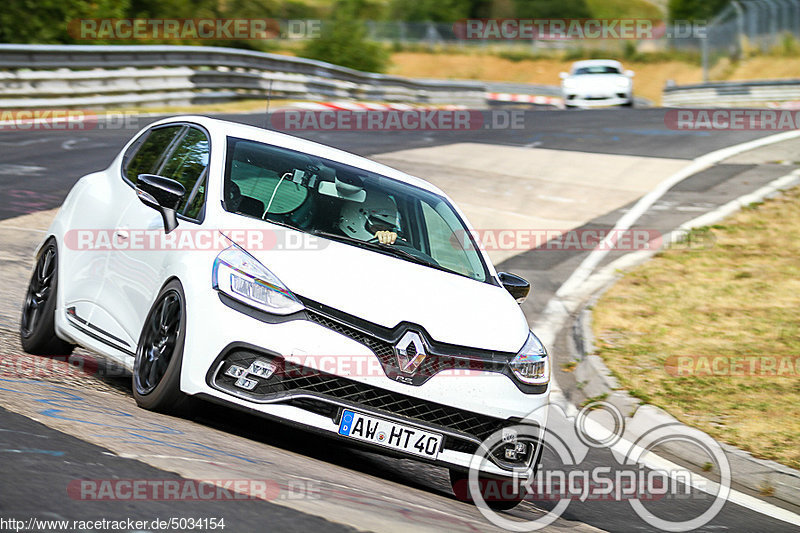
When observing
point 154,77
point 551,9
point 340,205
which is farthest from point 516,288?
point 551,9

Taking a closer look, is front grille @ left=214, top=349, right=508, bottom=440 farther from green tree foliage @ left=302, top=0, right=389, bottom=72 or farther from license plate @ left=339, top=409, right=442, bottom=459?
green tree foliage @ left=302, top=0, right=389, bottom=72

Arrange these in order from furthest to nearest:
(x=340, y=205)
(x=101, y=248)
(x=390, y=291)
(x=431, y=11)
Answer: (x=431, y=11) < (x=101, y=248) < (x=340, y=205) < (x=390, y=291)

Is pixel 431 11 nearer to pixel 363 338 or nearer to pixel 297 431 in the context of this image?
pixel 297 431

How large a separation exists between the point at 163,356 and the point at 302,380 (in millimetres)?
795

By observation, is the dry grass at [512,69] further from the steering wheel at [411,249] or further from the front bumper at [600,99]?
the steering wheel at [411,249]

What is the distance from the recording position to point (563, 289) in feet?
38.5

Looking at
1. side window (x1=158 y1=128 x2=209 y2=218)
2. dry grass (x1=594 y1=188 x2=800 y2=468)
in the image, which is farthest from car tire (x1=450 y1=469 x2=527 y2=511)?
dry grass (x1=594 y1=188 x2=800 y2=468)

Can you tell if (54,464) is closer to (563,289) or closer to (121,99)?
(563,289)

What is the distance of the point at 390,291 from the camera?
5.39m

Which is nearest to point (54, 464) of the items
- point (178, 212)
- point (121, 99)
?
point (178, 212)

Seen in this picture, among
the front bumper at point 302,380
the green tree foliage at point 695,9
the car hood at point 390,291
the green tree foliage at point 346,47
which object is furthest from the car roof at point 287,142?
the green tree foliage at point 695,9

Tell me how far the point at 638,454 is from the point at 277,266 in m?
3.24

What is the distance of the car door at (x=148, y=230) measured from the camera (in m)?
5.84

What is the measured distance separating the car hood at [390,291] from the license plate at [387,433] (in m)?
0.46
